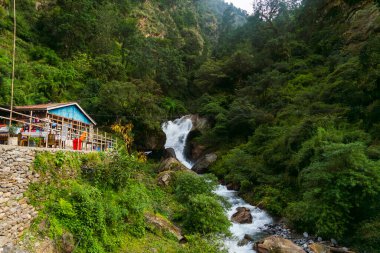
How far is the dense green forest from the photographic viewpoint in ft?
49.9

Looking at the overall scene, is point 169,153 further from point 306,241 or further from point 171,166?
point 306,241

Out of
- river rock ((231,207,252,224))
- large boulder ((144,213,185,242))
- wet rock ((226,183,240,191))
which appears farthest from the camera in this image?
wet rock ((226,183,240,191))

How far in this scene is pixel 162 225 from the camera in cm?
1508

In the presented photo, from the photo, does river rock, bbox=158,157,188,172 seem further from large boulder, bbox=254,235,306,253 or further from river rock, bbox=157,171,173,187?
large boulder, bbox=254,235,306,253

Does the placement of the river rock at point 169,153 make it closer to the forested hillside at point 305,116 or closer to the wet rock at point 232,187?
the forested hillside at point 305,116

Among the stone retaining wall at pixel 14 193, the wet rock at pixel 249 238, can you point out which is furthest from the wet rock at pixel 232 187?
the stone retaining wall at pixel 14 193

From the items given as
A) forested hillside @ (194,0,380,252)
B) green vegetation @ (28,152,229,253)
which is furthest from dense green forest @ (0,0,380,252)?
green vegetation @ (28,152,229,253)

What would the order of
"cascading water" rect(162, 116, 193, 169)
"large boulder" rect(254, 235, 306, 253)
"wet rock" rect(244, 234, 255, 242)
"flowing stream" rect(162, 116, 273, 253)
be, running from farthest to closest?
1. "cascading water" rect(162, 116, 193, 169)
2. "wet rock" rect(244, 234, 255, 242)
3. "flowing stream" rect(162, 116, 273, 253)
4. "large boulder" rect(254, 235, 306, 253)

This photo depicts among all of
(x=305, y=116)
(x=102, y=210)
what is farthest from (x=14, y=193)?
(x=305, y=116)

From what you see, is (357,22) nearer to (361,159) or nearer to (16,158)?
(361,159)

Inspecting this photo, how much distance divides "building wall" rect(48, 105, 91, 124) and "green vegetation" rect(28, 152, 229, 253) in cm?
682

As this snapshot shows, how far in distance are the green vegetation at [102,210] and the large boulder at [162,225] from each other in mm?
250

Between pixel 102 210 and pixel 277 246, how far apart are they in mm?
8644

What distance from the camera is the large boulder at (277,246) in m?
13.7
